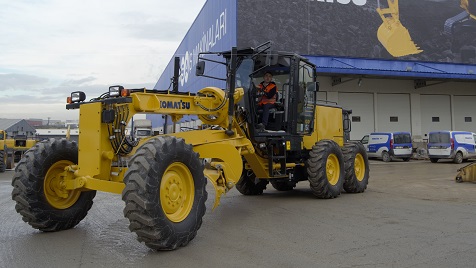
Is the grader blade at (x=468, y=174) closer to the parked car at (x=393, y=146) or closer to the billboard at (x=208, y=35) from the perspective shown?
the billboard at (x=208, y=35)

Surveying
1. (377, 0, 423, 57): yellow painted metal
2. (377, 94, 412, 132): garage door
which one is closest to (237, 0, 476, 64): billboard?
(377, 0, 423, 57): yellow painted metal

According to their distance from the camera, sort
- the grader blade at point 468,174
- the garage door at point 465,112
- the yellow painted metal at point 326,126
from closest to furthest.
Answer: the yellow painted metal at point 326,126
the grader blade at point 468,174
the garage door at point 465,112

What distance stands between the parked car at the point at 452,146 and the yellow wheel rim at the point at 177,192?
20.6 metres

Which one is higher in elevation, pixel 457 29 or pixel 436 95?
pixel 457 29

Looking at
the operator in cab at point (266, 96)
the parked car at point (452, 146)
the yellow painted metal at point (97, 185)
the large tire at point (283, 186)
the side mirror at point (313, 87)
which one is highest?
the side mirror at point (313, 87)

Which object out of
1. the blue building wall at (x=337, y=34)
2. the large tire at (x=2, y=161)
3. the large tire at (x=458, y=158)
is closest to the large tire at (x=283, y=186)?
the blue building wall at (x=337, y=34)

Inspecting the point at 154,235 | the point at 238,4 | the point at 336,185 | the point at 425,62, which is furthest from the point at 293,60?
the point at 425,62

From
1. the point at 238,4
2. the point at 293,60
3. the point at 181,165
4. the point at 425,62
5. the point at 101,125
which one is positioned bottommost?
the point at 181,165

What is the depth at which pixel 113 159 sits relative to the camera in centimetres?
622

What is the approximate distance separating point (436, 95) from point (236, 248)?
28.8 m

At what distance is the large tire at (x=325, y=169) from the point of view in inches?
366

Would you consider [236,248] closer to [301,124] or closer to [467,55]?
[301,124]

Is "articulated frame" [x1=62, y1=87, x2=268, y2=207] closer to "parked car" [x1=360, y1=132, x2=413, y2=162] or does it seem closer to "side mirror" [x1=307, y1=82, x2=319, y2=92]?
"side mirror" [x1=307, y1=82, x2=319, y2=92]

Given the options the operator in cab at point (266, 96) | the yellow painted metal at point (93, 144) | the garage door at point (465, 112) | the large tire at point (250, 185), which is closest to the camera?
the yellow painted metal at point (93, 144)
